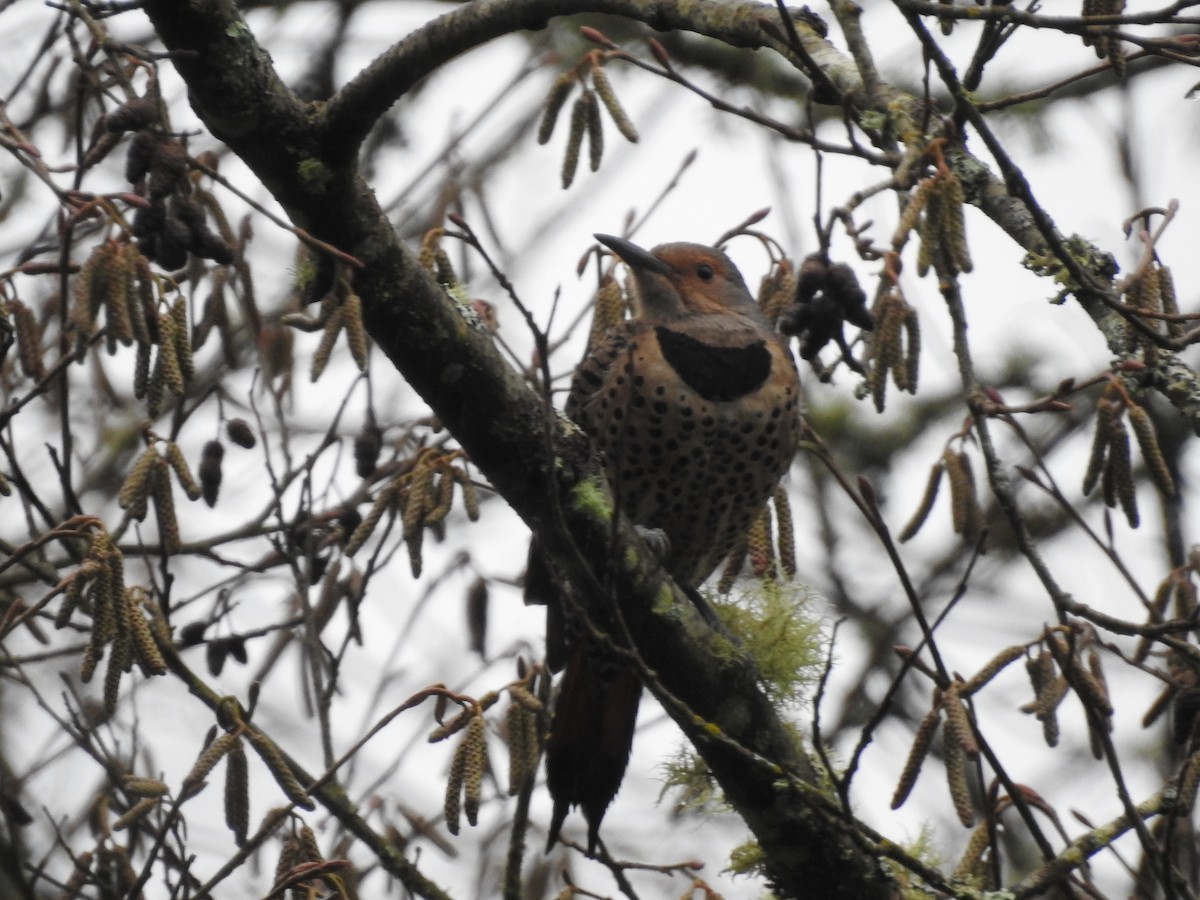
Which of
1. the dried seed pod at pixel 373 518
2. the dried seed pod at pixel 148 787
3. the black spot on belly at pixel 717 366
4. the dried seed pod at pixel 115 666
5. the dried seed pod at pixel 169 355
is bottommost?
the dried seed pod at pixel 148 787

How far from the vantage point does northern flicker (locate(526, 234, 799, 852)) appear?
13.3 feet

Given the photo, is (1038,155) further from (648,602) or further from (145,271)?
(145,271)

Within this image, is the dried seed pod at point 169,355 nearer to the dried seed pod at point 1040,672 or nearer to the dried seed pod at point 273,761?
the dried seed pod at point 273,761

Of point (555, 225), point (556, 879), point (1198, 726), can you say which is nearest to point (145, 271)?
A: point (1198, 726)

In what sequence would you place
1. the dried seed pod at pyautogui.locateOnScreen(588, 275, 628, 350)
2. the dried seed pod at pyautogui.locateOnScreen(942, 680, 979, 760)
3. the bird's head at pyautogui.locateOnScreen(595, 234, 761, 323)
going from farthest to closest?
the bird's head at pyautogui.locateOnScreen(595, 234, 761, 323) → the dried seed pod at pyautogui.locateOnScreen(588, 275, 628, 350) → the dried seed pod at pyautogui.locateOnScreen(942, 680, 979, 760)

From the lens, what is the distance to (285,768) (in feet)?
9.21

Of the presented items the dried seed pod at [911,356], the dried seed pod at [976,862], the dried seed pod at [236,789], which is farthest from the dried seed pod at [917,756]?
the dried seed pod at [236,789]

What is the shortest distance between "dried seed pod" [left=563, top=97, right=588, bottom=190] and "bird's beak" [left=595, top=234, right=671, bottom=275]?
1.04ft

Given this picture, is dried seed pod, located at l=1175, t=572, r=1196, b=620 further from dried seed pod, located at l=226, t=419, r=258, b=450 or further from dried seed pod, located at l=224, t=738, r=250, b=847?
dried seed pod, located at l=226, t=419, r=258, b=450

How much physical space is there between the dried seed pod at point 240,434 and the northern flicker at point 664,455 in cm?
77

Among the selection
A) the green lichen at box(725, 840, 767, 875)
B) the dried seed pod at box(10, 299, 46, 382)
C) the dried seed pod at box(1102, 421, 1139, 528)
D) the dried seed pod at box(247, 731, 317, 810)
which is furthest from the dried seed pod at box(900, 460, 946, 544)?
the dried seed pod at box(10, 299, 46, 382)

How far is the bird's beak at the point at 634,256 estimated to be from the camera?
403 cm

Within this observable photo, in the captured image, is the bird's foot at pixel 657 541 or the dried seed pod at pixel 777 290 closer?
the dried seed pod at pixel 777 290

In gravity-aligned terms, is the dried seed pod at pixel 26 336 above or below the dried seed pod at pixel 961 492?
below
